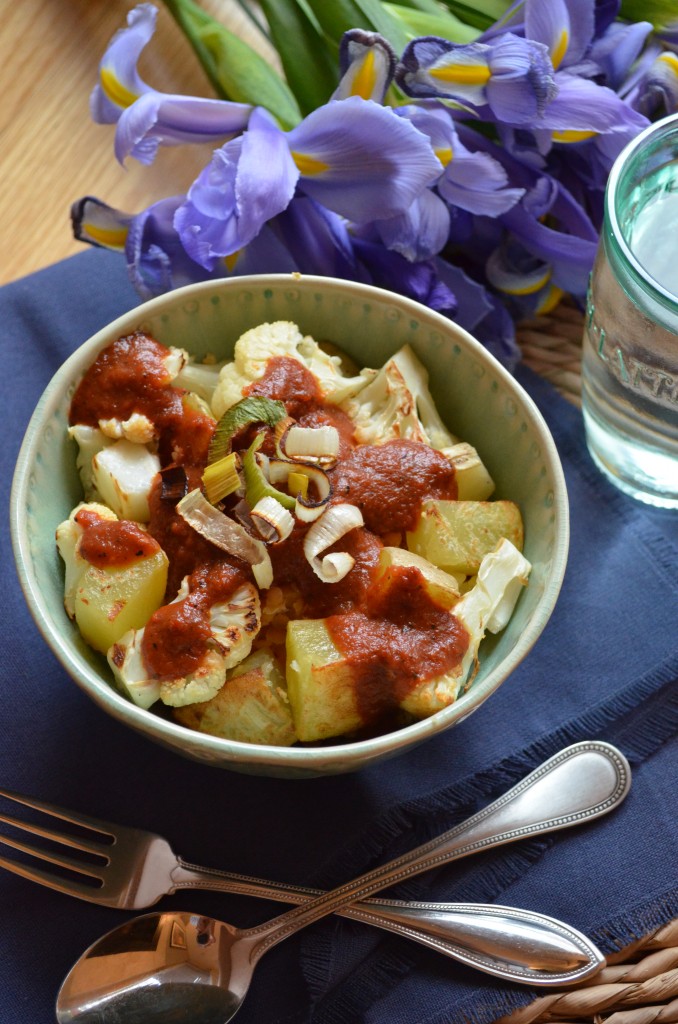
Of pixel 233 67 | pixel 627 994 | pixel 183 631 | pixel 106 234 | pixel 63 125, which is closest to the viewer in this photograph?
pixel 183 631

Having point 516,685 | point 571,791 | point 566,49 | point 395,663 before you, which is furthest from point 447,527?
point 566,49

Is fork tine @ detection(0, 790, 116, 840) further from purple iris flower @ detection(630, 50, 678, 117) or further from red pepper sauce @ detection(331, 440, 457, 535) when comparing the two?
purple iris flower @ detection(630, 50, 678, 117)

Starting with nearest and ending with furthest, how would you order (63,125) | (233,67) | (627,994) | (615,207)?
(627,994), (615,207), (233,67), (63,125)

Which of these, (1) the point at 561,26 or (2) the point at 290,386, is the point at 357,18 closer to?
(1) the point at 561,26

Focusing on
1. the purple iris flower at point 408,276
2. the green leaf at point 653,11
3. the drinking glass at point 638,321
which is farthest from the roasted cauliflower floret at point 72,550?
the green leaf at point 653,11

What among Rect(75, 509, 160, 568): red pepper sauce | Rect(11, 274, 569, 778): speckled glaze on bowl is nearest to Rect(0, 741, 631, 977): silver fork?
Rect(11, 274, 569, 778): speckled glaze on bowl

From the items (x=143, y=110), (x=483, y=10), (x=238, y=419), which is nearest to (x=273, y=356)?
(x=238, y=419)

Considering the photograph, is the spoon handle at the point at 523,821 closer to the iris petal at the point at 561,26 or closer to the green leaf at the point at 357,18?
the iris petal at the point at 561,26
